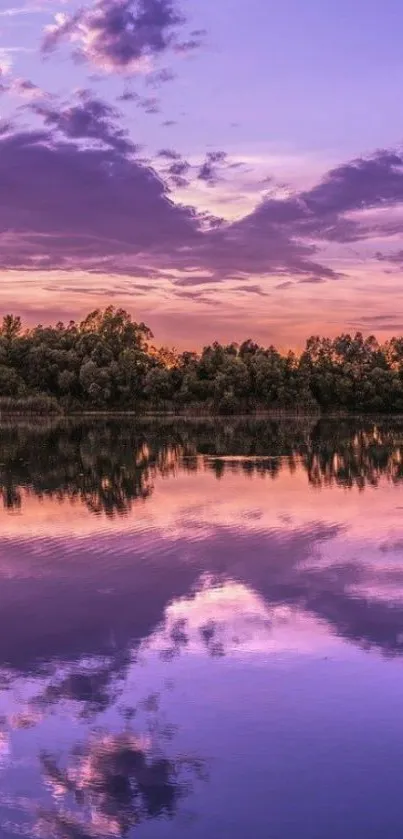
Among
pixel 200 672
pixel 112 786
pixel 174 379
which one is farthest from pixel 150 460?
pixel 174 379

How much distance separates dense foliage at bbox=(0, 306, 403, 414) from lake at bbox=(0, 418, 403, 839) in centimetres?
9047

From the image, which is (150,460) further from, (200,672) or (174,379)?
(174,379)

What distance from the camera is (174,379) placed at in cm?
11862

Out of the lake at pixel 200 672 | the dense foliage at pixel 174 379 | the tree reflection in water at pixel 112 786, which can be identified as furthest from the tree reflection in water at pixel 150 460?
the dense foliage at pixel 174 379

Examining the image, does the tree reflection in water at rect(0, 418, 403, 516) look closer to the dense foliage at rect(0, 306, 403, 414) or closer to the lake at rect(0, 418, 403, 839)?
the lake at rect(0, 418, 403, 839)

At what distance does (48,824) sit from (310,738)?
2853 millimetres

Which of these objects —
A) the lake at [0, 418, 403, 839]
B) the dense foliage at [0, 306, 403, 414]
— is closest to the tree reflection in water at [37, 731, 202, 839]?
the lake at [0, 418, 403, 839]

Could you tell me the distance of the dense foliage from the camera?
11481 centimetres

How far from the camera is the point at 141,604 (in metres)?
14.5

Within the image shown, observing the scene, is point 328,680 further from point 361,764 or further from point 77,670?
point 77,670

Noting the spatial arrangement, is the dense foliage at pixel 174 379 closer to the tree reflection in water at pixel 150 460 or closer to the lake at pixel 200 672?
the tree reflection in water at pixel 150 460

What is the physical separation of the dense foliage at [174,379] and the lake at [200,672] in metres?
Result: 90.5

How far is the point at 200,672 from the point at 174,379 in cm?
10804

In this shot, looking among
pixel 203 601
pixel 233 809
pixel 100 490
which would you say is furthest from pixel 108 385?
pixel 233 809
